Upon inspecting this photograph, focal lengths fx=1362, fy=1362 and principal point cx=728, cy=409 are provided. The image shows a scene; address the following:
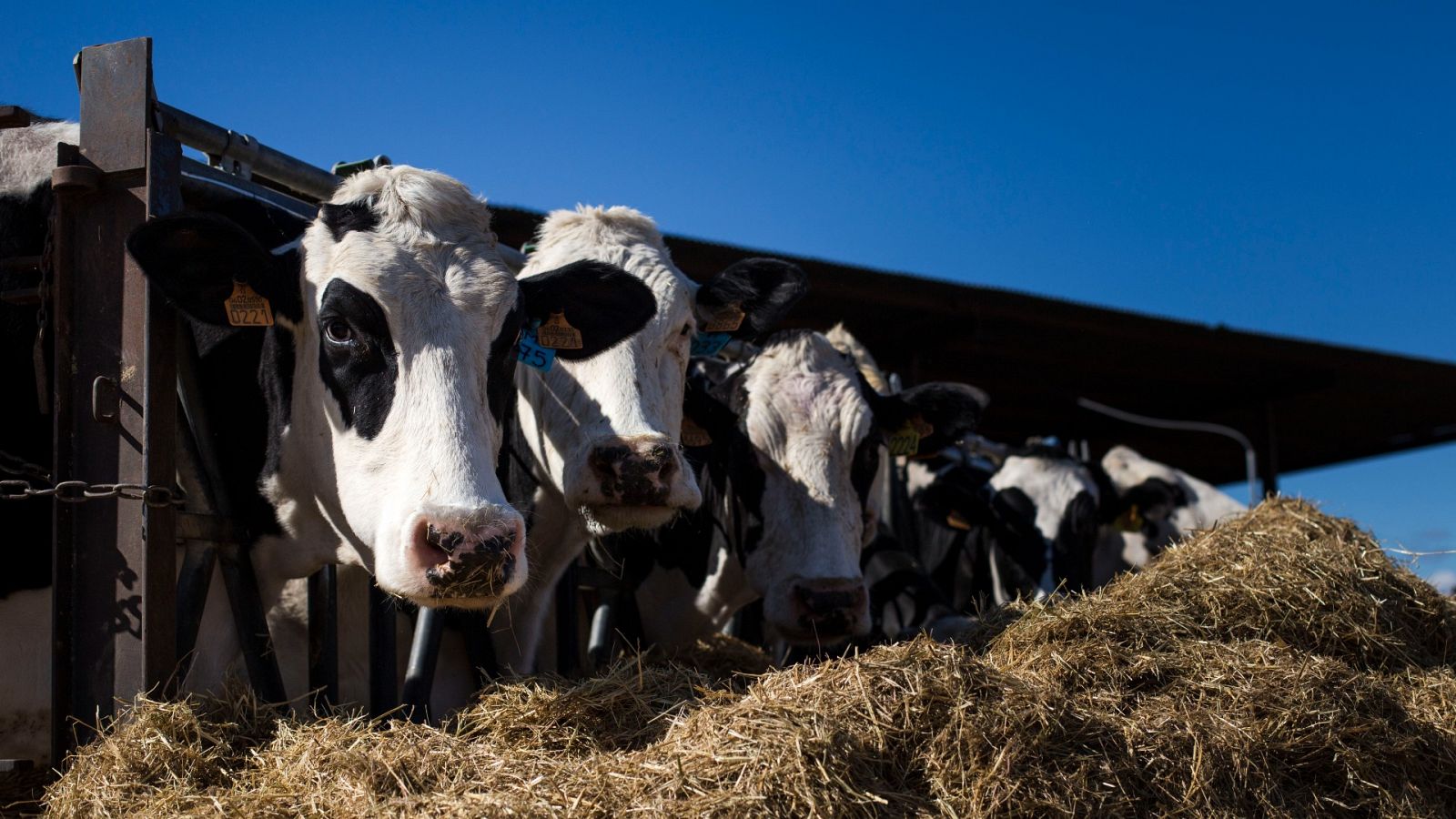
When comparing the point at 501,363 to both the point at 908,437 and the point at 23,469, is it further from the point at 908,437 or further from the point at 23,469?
the point at 908,437

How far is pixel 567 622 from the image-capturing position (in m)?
5.33

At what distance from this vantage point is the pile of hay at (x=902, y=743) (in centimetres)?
283

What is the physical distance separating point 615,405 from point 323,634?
1.17 metres

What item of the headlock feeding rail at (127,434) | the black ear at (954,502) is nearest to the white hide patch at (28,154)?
the headlock feeding rail at (127,434)

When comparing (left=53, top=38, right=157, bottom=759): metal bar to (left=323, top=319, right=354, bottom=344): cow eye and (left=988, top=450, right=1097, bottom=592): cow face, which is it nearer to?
(left=323, top=319, right=354, bottom=344): cow eye

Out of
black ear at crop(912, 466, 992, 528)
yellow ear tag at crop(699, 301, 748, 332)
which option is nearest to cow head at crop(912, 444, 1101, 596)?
black ear at crop(912, 466, 992, 528)

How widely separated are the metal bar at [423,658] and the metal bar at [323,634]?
224mm

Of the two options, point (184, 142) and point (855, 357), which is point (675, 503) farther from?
point (855, 357)

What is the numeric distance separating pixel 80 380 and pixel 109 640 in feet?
2.31

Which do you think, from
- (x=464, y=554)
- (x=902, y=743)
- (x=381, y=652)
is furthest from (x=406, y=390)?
(x=902, y=743)

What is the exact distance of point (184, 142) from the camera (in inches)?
160

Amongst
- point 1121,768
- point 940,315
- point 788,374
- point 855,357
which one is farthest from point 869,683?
point 940,315

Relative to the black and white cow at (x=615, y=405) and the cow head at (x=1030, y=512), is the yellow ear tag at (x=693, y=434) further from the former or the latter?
the cow head at (x=1030, y=512)

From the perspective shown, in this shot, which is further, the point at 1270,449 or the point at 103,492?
the point at 1270,449
